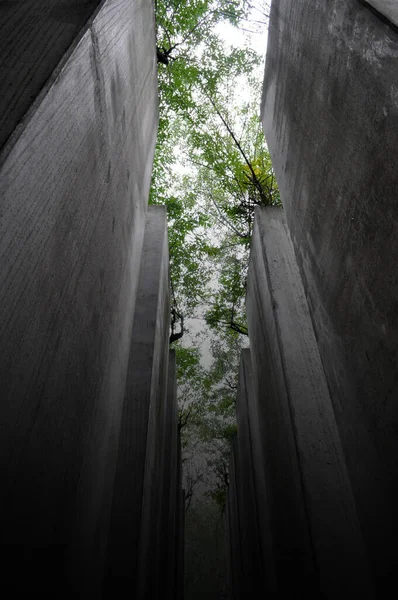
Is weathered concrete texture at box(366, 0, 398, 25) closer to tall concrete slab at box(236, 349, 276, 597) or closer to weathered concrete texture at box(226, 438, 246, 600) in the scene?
tall concrete slab at box(236, 349, 276, 597)

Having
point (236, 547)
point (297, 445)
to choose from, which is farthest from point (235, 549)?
point (297, 445)

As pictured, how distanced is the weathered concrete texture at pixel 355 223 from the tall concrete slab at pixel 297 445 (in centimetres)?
27

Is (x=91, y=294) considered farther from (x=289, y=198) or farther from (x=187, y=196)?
(x=187, y=196)

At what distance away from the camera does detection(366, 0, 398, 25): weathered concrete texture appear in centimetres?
188

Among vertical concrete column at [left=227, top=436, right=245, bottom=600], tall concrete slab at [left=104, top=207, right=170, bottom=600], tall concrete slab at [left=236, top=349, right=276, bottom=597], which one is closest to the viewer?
tall concrete slab at [left=104, top=207, right=170, bottom=600]

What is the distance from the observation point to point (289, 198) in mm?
4078

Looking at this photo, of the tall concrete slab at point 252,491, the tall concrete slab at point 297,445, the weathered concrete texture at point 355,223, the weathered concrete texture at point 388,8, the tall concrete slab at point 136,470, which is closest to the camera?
the weathered concrete texture at point 388,8

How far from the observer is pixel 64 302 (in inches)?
69.9

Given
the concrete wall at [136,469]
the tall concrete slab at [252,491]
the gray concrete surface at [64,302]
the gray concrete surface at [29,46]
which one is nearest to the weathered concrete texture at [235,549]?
the tall concrete slab at [252,491]

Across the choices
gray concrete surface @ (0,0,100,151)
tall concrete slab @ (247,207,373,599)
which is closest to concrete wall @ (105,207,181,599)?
tall concrete slab @ (247,207,373,599)

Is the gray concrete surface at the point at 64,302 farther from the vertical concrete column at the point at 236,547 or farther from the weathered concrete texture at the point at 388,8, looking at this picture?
the vertical concrete column at the point at 236,547

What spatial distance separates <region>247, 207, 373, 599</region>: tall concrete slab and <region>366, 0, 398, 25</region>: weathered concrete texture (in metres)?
3.11

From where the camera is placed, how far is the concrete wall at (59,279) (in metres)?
1.31

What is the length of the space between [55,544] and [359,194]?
2.71m
